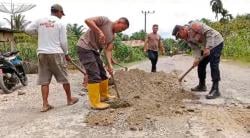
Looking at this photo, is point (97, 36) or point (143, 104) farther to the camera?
point (143, 104)

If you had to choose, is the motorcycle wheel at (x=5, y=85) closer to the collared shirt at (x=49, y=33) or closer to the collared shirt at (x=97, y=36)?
the collared shirt at (x=49, y=33)

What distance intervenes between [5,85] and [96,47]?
Answer: 4550mm

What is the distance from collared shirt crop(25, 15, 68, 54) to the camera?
8.12 m

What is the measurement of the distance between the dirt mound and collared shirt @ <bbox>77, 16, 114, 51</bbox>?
1031mm

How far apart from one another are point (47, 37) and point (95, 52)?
0.87 metres

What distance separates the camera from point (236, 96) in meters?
9.43

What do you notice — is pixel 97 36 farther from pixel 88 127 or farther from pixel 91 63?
pixel 88 127

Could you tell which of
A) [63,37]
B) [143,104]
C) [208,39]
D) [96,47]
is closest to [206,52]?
[208,39]

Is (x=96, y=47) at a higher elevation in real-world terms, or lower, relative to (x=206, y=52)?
higher

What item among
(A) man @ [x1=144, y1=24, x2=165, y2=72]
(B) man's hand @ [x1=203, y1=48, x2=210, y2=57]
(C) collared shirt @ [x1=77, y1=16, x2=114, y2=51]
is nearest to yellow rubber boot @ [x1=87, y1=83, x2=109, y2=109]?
(C) collared shirt @ [x1=77, y1=16, x2=114, y2=51]

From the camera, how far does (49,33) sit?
8.13m

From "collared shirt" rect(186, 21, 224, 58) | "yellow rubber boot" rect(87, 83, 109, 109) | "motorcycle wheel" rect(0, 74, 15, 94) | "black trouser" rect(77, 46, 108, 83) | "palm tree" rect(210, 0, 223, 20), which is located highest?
"palm tree" rect(210, 0, 223, 20)

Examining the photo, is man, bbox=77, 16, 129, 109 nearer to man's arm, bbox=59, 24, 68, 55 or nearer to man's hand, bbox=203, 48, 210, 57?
man's arm, bbox=59, 24, 68, 55

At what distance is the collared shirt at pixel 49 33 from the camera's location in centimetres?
812
